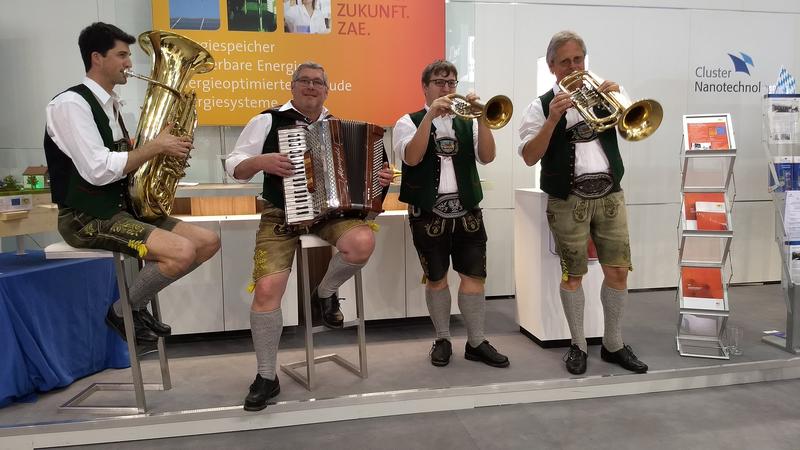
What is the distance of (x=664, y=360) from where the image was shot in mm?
3090

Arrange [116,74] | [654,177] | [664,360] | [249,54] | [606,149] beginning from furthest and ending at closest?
[654,177] < [249,54] < [664,360] < [606,149] < [116,74]

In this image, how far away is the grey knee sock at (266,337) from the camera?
2.56 metres

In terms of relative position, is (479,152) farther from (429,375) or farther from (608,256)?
(429,375)

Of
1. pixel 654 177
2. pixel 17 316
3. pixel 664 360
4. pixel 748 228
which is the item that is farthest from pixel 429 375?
pixel 748 228

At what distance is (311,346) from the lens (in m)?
2.69

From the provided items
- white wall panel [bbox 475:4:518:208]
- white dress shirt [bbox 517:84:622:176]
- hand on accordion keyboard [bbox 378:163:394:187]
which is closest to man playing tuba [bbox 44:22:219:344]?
hand on accordion keyboard [bbox 378:163:394:187]

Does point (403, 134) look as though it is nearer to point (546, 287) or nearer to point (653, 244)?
point (546, 287)

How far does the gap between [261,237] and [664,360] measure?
232 cm

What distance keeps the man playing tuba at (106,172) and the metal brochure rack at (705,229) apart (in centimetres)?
275

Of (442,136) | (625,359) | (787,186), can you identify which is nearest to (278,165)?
(442,136)

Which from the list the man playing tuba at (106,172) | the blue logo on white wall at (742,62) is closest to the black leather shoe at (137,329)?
the man playing tuba at (106,172)

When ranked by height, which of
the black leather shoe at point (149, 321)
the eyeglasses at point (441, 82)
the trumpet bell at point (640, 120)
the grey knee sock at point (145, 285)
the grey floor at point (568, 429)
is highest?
the eyeglasses at point (441, 82)

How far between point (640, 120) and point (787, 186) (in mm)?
1340

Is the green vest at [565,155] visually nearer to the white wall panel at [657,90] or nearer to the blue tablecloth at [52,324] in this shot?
the white wall panel at [657,90]
